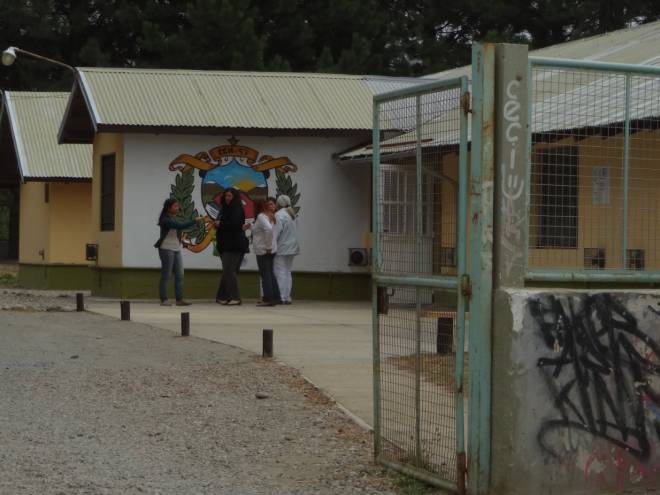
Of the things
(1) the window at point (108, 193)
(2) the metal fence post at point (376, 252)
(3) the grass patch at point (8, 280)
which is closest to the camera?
(2) the metal fence post at point (376, 252)

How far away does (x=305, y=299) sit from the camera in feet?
78.8

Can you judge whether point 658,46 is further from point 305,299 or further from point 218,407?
point 218,407

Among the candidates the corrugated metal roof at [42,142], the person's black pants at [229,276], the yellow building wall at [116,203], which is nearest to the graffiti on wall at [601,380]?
the person's black pants at [229,276]

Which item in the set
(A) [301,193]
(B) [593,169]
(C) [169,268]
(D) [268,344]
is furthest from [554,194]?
(A) [301,193]

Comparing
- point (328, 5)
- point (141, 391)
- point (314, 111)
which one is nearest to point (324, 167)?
point (314, 111)

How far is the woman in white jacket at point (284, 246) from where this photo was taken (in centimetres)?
2092

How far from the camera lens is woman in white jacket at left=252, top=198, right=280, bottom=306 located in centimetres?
2081

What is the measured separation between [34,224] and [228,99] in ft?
33.7

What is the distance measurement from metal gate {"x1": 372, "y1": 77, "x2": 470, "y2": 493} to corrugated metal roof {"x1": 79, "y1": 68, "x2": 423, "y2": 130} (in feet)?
51.3

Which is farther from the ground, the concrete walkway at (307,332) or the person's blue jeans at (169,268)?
the person's blue jeans at (169,268)

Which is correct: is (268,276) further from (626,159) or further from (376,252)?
(626,159)

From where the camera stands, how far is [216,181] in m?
23.8

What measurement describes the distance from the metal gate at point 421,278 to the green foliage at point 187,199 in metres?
15.8

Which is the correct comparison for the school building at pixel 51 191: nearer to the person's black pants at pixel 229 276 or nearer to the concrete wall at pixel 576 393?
the person's black pants at pixel 229 276
